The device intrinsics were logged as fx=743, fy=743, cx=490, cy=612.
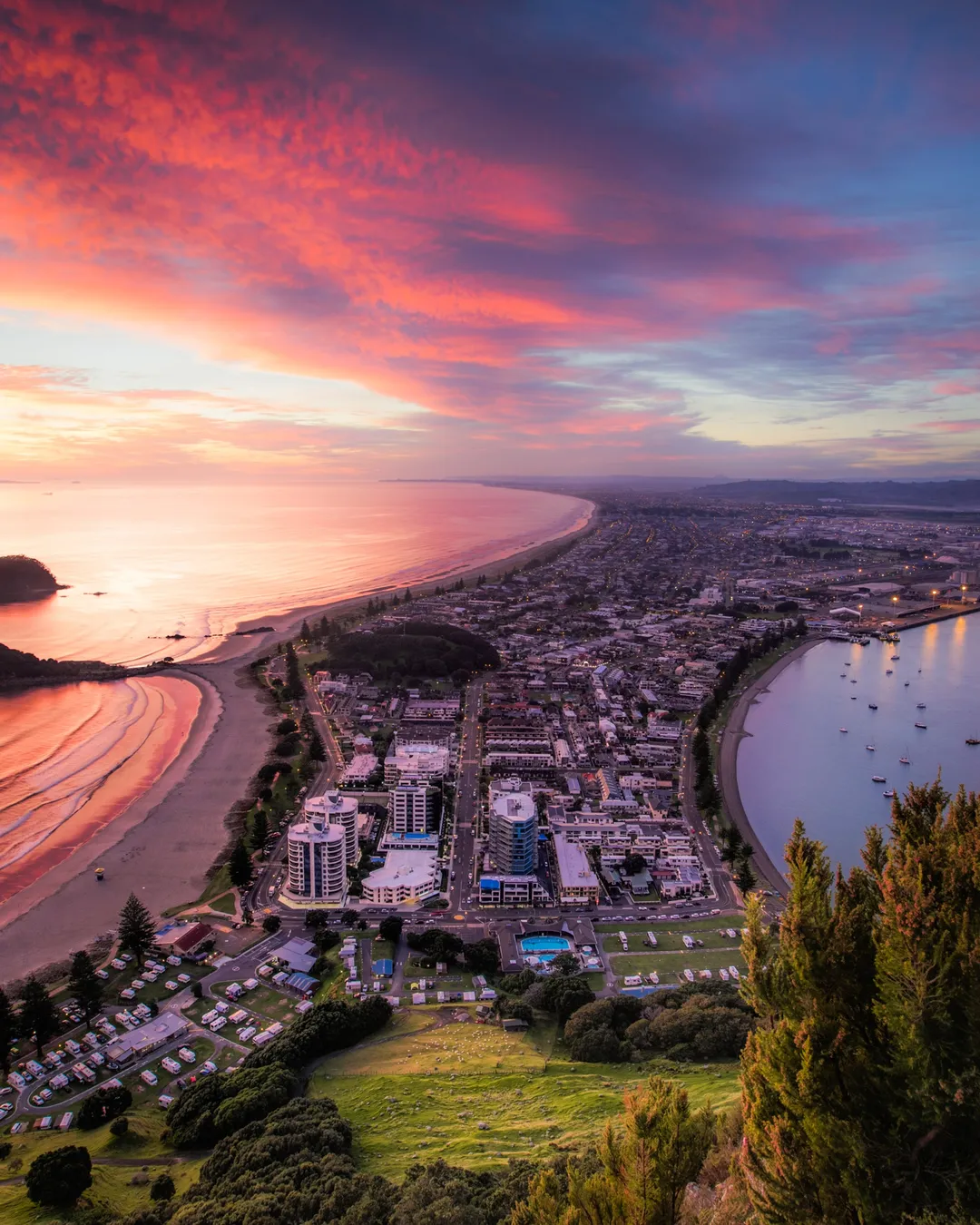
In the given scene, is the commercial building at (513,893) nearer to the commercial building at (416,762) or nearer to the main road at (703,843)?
the main road at (703,843)

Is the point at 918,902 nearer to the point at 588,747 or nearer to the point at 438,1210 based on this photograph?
the point at 438,1210

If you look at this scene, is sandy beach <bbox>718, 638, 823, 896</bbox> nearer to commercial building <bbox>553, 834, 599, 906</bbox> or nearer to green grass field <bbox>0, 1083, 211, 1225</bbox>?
commercial building <bbox>553, 834, 599, 906</bbox>

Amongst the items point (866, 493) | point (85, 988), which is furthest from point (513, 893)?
point (866, 493)

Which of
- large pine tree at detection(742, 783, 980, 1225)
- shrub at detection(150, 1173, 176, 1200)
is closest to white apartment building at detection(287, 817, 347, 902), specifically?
shrub at detection(150, 1173, 176, 1200)

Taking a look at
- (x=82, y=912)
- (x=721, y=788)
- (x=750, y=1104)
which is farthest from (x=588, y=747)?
(x=750, y=1104)

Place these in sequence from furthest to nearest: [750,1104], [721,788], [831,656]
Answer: [831,656] < [721,788] < [750,1104]

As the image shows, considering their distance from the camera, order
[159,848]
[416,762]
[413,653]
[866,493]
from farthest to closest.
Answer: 1. [866,493]
2. [413,653]
3. [416,762]
4. [159,848]

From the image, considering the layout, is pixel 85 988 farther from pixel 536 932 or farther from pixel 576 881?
pixel 576 881
